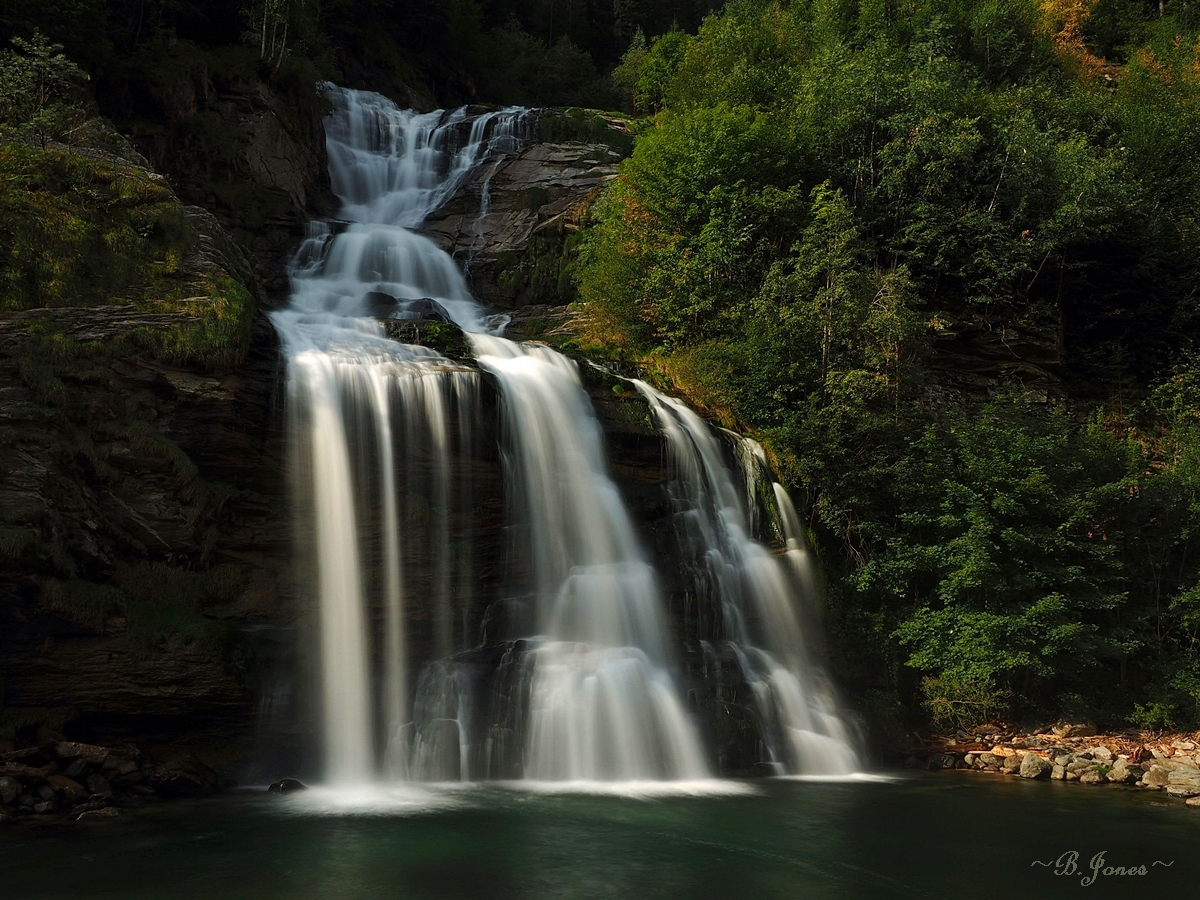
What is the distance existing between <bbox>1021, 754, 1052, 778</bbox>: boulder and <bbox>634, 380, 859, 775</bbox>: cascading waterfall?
2944mm

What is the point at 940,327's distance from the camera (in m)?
23.0

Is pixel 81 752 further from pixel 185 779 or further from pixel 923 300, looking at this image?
pixel 923 300

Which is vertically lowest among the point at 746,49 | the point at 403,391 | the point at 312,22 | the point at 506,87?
the point at 403,391

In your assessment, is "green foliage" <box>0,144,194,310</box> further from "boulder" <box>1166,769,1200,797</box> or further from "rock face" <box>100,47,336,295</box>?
"boulder" <box>1166,769,1200,797</box>

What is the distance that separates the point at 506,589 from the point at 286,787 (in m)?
4.83

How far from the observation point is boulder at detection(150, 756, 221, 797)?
40.1 feet

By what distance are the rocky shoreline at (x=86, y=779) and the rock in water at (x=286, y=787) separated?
2.60ft

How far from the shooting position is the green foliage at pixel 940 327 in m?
17.7

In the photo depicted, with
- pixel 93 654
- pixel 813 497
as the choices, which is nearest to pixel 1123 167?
pixel 813 497

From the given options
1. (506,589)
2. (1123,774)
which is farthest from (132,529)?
(1123,774)

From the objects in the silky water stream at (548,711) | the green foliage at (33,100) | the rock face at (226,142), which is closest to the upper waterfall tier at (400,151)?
the rock face at (226,142)

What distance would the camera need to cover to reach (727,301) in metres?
23.5

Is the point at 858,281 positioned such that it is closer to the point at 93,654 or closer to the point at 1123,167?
the point at 1123,167

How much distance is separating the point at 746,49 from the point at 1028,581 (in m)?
24.7
